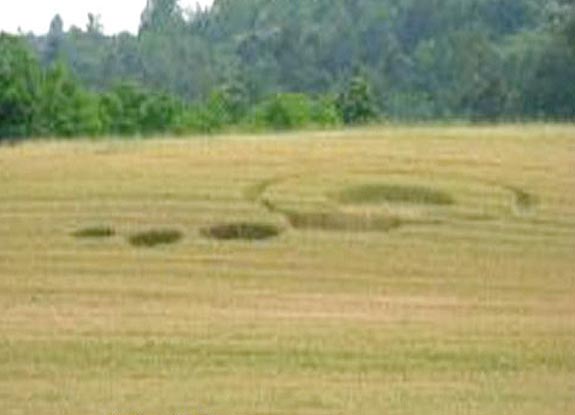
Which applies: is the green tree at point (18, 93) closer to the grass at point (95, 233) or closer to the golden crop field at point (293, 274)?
the golden crop field at point (293, 274)

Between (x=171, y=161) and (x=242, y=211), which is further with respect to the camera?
(x=171, y=161)

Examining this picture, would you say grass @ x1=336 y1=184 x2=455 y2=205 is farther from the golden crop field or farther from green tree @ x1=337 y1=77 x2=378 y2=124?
green tree @ x1=337 y1=77 x2=378 y2=124

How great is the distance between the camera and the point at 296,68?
86375mm

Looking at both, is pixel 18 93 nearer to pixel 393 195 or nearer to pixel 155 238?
pixel 393 195

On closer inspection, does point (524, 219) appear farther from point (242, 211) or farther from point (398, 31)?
point (398, 31)

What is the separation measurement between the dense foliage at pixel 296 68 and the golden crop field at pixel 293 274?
16.6 meters

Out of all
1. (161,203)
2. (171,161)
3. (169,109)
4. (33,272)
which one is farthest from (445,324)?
(169,109)

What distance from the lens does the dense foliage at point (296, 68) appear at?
63.6 m

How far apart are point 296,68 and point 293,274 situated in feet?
184

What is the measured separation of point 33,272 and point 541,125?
2310cm

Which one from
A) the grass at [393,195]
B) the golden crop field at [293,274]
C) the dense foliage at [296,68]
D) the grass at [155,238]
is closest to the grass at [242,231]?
the golden crop field at [293,274]

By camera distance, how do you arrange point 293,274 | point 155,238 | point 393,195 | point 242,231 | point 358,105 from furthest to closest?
point 358,105 → point 393,195 → point 242,231 → point 155,238 → point 293,274

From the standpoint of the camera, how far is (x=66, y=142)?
47.2 m

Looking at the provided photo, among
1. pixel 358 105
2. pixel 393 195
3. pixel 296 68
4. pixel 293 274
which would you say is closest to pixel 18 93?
pixel 358 105
